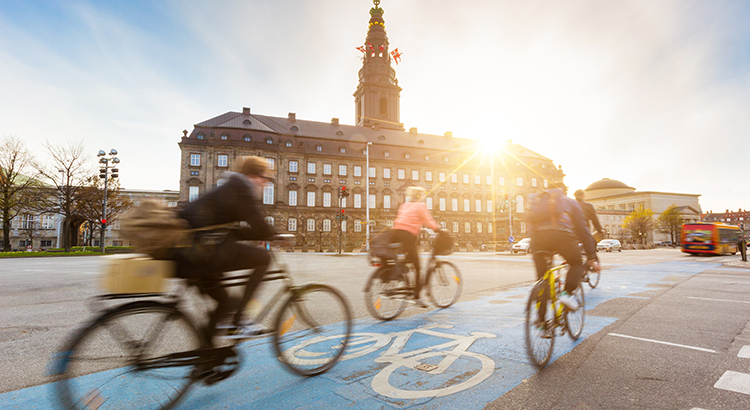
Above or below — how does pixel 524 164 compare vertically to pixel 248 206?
above

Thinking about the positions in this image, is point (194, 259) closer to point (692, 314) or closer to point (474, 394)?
point (474, 394)

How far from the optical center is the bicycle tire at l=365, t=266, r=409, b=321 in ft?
17.4

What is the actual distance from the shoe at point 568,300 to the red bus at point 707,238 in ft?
98.8

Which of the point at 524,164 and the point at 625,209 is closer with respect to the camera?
the point at 524,164

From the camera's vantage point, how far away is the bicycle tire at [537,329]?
3451mm

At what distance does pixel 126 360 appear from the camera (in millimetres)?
2506

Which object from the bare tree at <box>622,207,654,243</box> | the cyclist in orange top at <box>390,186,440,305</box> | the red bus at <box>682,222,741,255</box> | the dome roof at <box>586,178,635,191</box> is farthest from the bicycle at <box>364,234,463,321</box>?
the dome roof at <box>586,178,635,191</box>

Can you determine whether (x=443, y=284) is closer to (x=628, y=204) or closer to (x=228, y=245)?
(x=228, y=245)

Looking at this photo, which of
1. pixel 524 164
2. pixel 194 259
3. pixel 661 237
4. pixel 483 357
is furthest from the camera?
pixel 661 237

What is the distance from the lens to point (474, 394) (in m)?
2.93

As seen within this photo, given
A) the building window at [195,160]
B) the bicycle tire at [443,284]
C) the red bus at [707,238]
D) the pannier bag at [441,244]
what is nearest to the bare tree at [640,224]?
the red bus at [707,238]

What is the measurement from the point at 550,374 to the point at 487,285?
6.22 metres

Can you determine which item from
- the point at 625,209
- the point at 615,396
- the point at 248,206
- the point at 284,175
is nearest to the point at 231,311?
the point at 248,206

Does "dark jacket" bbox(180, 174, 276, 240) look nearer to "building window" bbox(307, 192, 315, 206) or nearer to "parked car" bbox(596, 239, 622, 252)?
"parked car" bbox(596, 239, 622, 252)
